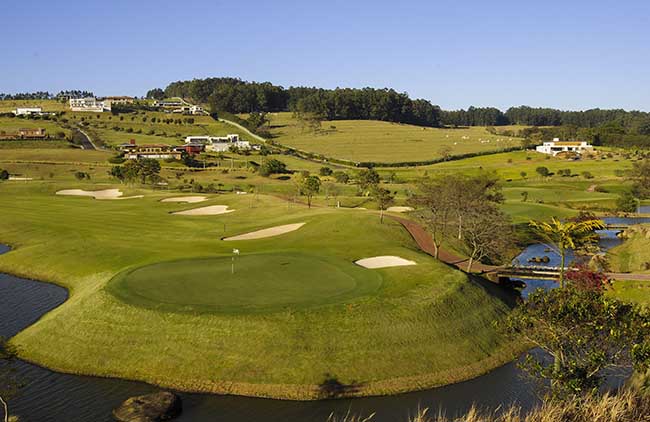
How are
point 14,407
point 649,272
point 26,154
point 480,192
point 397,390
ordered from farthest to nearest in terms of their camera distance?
point 26,154, point 480,192, point 649,272, point 397,390, point 14,407

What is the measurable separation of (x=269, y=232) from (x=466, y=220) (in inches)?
981

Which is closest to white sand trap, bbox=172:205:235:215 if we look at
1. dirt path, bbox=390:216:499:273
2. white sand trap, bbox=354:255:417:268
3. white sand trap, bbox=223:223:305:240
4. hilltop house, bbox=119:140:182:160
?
white sand trap, bbox=223:223:305:240

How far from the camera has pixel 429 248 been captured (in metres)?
70.7

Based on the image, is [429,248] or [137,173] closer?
[429,248]

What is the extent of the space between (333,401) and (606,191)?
115951 mm

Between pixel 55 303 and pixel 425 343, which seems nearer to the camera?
pixel 425 343

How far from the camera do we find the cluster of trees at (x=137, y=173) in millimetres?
127581

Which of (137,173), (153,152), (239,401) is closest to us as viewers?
(239,401)

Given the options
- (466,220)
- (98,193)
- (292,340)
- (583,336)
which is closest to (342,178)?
(98,193)

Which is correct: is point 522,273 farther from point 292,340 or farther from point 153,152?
point 153,152

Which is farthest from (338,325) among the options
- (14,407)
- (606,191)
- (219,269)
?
(606,191)

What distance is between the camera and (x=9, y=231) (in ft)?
278

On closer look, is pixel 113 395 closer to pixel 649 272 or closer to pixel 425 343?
pixel 425 343

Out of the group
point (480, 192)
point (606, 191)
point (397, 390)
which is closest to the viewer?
point (397, 390)
